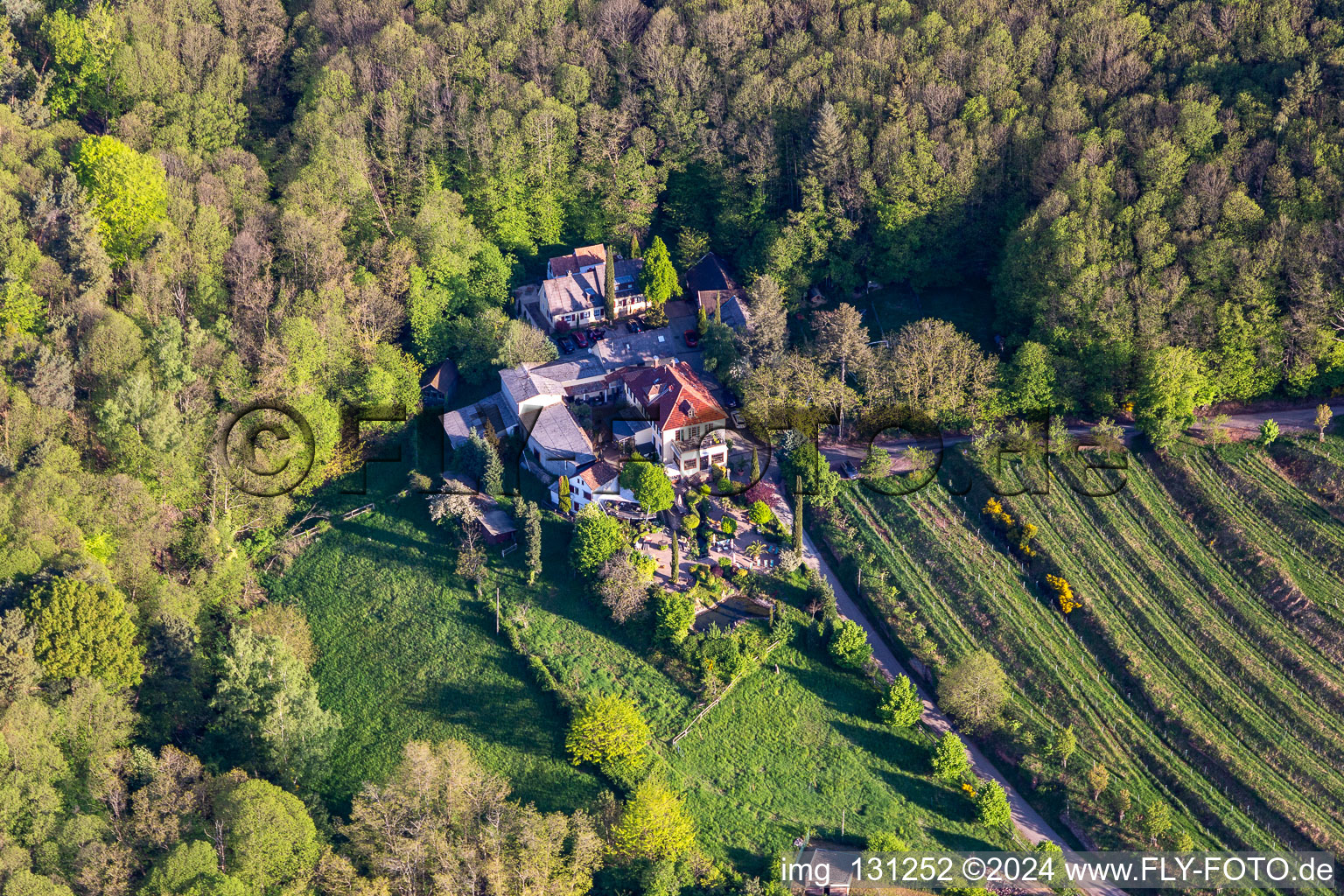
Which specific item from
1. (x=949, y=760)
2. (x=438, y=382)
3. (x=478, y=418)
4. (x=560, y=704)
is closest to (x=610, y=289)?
(x=438, y=382)

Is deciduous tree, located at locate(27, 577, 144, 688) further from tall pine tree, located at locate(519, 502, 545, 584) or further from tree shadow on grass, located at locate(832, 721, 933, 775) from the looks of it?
tree shadow on grass, located at locate(832, 721, 933, 775)

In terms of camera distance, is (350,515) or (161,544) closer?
(161,544)

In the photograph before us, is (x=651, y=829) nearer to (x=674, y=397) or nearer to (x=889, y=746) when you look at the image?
(x=889, y=746)

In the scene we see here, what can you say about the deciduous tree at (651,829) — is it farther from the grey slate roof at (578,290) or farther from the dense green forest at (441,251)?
the grey slate roof at (578,290)

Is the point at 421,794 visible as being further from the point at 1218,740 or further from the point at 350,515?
the point at 1218,740

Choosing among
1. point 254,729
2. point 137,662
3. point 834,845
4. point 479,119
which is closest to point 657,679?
point 834,845

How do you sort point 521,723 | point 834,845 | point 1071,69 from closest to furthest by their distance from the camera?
point 834,845 → point 521,723 → point 1071,69
